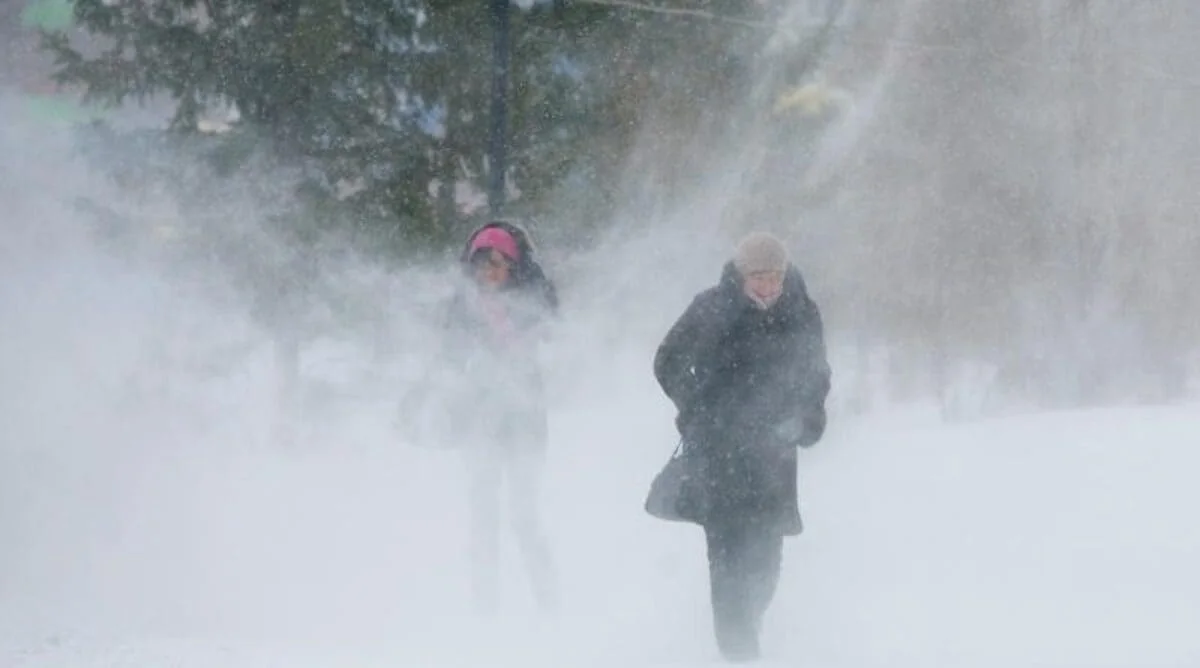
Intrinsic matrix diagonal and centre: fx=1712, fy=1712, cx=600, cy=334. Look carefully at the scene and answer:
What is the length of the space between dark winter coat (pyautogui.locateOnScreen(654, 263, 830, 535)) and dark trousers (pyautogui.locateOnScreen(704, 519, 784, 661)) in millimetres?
60

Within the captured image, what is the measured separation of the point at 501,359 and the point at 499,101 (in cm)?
739

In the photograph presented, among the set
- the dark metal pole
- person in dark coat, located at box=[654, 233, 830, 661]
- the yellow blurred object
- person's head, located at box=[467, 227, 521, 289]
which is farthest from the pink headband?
the yellow blurred object

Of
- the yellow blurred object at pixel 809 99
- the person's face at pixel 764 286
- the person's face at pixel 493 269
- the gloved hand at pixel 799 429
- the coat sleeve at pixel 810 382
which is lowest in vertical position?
the gloved hand at pixel 799 429

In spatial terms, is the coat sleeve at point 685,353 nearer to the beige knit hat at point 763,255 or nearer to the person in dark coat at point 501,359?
the beige knit hat at point 763,255

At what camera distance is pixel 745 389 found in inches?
248

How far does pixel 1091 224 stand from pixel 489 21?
24.7 feet

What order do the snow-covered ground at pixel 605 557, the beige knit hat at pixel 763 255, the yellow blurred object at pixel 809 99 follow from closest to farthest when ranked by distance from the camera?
the beige knit hat at pixel 763 255
the snow-covered ground at pixel 605 557
the yellow blurred object at pixel 809 99

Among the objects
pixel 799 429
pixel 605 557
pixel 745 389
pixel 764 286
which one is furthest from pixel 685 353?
pixel 605 557

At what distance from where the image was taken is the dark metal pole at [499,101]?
14.8 metres

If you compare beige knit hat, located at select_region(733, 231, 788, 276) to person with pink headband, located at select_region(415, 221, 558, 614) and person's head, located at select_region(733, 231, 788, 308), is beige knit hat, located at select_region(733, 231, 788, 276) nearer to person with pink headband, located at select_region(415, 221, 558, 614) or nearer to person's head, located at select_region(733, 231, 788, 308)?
person's head, located at select_region(733, 231, 788, 308)

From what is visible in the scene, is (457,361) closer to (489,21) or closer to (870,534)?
(870,534)

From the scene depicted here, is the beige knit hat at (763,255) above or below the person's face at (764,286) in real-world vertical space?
above

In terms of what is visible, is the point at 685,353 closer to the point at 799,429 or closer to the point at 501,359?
the point at 799,429

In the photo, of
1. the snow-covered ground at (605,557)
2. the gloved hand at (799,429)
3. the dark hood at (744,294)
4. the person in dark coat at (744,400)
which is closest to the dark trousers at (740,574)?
the person in dark coat at (744,400)
